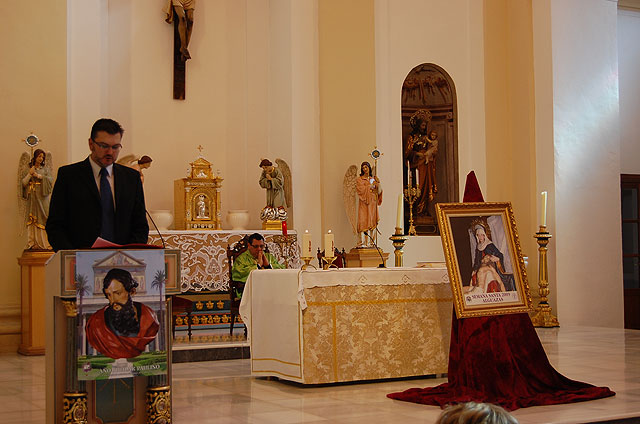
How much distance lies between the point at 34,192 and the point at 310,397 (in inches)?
222

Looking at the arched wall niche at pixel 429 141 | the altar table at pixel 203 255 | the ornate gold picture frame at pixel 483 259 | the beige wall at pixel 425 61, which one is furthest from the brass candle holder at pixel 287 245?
the ornate gold picture frame at pixel 483 259

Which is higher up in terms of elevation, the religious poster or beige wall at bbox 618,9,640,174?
beige wall at bbox 618,9,640,174

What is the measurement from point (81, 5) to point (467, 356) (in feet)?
26.8

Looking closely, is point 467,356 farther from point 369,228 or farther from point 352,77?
point 352,77

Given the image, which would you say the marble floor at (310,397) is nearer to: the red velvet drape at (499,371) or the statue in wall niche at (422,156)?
the red velvet drape at (499,371)

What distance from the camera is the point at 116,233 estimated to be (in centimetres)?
483

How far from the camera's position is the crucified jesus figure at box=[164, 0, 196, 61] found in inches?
505

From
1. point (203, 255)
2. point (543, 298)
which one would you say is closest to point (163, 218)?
point (203, 255)

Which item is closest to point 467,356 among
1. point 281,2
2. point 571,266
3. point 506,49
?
point 571,266

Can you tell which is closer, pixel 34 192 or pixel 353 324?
pixel 353 324

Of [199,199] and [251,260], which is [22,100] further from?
[251,260]

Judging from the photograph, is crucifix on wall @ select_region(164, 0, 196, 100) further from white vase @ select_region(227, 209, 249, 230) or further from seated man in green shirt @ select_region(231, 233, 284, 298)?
seated man in green shirt @ select_region(231, 233, 284, 298)

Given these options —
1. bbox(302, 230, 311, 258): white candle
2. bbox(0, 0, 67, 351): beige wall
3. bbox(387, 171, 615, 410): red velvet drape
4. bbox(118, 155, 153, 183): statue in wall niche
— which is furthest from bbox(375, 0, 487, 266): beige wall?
bbox(387, 171, 615, 410): red velvet drape

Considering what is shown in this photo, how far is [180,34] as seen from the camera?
12867 mm
